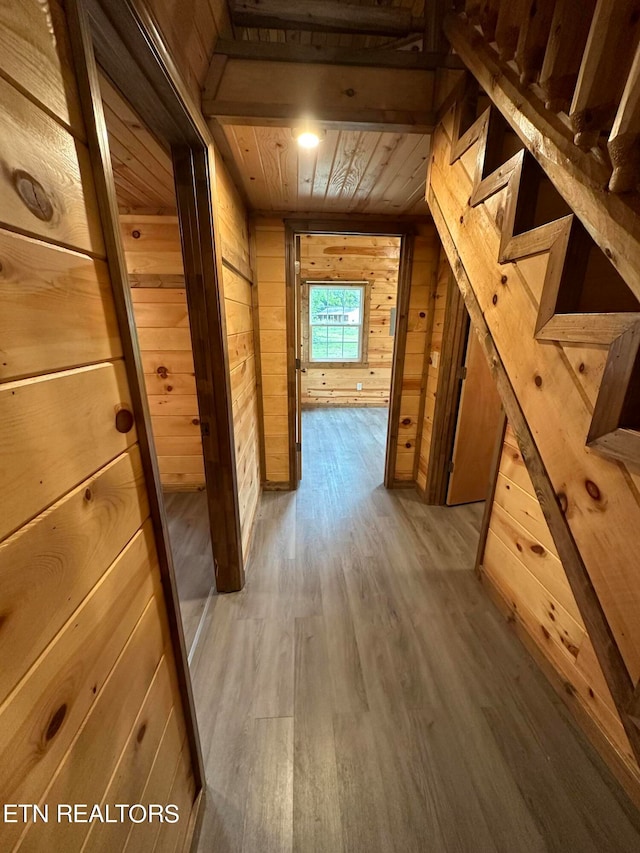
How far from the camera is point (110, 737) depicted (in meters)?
0.61

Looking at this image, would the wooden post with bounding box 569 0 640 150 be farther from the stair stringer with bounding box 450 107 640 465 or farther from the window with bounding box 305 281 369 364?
the window with bounding box 305 281 369 364

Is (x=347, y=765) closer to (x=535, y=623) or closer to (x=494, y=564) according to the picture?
(x=535, y=623)

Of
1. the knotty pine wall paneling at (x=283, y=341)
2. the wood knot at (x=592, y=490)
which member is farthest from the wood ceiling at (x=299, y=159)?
the wood knot at (x=592, y=490)

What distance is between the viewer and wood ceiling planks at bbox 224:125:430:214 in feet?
4.68

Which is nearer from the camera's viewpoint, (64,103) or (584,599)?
(64,103)

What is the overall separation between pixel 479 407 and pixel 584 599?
195 centimetres

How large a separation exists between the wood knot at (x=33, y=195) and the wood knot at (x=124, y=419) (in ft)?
1.06

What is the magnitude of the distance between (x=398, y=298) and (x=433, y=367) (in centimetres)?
63

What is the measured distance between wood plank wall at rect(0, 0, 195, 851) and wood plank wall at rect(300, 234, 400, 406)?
4628 millimetres

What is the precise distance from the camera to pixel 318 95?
1.26 m

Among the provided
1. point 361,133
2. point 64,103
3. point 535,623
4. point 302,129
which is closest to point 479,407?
point 535,623

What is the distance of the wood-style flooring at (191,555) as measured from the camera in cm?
171

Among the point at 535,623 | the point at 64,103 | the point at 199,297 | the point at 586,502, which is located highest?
the point at 64,103

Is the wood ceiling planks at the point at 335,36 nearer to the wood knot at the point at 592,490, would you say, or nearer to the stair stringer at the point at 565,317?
the stair stringer at the point at 565,317
